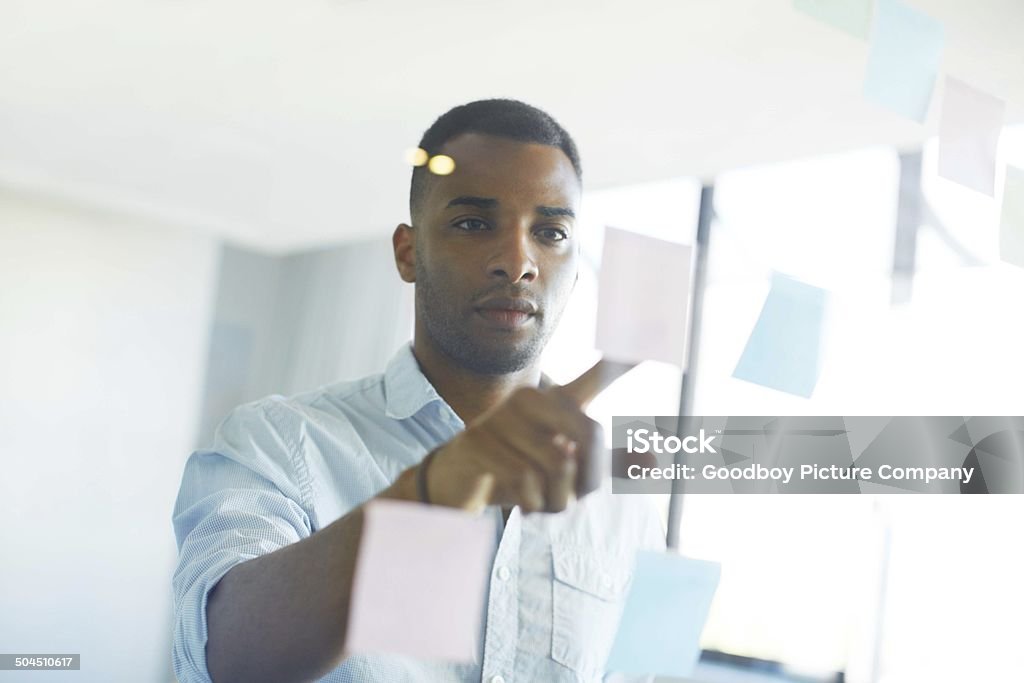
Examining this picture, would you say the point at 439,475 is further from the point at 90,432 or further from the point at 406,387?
the point at 90,432

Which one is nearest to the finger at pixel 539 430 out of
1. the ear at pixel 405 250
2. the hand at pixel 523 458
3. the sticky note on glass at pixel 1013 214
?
the hand at pixel 523 458

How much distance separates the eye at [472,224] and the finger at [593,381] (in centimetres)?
11

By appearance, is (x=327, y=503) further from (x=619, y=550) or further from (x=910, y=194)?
(x=910, y=194)

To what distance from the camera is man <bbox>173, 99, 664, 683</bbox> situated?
1.61 feet

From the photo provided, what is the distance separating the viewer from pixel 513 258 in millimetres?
561

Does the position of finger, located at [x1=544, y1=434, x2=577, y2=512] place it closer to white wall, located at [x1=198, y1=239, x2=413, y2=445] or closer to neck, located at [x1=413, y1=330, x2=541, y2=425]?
neck, located at [x1=413, y1=330, x2=541, y2=425]

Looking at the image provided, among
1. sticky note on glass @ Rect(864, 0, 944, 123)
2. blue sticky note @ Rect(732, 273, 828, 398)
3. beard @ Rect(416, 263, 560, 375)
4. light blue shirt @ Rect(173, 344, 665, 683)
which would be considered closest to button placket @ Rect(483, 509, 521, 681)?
light blue shirt @ Rect(173, 344, 665, 683)

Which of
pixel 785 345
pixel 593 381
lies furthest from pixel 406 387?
pixel 785 345

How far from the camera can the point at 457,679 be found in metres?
0.60

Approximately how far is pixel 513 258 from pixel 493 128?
0.44 feet

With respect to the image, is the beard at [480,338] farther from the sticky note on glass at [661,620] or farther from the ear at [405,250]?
the sticky note on glass at [661,620]

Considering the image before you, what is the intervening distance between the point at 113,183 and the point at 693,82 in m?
0.58

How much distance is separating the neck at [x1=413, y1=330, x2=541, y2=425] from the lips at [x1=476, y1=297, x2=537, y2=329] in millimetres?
39

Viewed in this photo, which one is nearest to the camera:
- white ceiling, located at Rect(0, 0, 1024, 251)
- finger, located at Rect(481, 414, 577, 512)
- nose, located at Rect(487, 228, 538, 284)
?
finger, located at Rect(481, 414, 577, 512)
